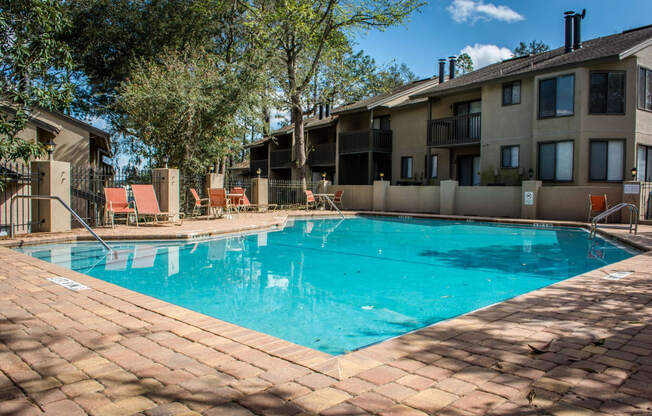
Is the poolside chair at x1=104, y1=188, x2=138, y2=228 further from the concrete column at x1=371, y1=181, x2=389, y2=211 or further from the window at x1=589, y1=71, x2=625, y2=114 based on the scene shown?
the window at x1=589, y1=71, x2=625, y2=114

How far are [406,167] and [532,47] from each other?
29.2 m

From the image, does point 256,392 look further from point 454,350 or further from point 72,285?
point 72,285

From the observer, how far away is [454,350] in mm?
2799

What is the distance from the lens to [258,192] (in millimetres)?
18922

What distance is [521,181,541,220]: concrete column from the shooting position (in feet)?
51.1

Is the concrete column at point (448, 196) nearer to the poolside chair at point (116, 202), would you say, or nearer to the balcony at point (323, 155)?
the balcony at point (323, 155)

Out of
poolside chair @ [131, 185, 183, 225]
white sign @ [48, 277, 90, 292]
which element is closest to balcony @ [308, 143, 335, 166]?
poolside chair @ [131, 185, 183, 225]

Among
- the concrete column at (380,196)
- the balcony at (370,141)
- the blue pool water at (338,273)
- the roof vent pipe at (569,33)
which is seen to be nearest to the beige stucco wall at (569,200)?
the blue pool water at (338,273)

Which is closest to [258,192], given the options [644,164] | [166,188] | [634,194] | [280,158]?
[166,188]

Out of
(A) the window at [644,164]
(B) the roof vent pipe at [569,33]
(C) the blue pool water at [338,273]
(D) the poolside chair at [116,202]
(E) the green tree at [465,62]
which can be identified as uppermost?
(E) the green tree at [465,62]

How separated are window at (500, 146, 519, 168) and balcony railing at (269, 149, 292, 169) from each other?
14460 millimetres

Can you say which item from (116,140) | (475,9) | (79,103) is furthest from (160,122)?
(475,9)

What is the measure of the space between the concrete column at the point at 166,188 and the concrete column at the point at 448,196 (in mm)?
10596

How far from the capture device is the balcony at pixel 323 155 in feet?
90.0
